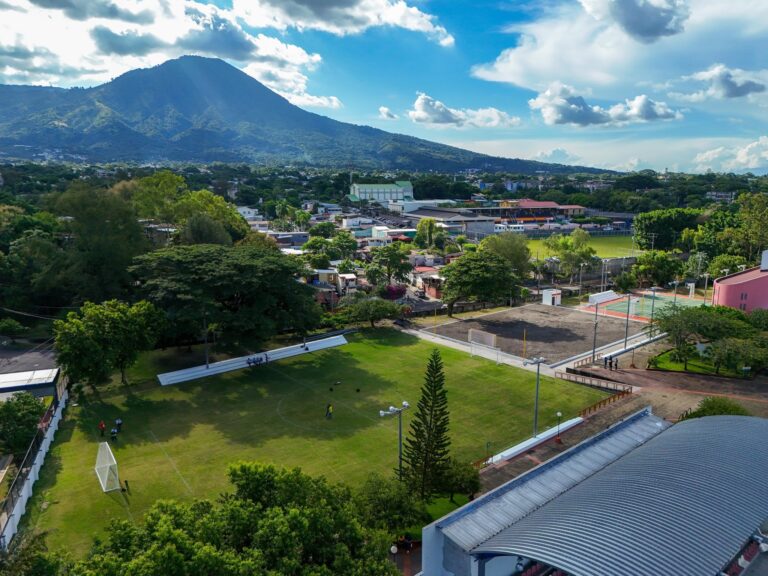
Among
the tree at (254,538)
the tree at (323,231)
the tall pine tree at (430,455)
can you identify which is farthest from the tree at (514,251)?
the tree at (254,538)

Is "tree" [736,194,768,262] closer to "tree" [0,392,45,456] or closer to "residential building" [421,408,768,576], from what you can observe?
"residential building" [421,408,768,576]

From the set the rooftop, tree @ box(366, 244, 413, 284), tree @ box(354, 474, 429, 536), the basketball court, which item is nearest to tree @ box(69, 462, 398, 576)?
tree @ box(354, 474, 429, 536)

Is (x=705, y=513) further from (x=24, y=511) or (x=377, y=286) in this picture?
(x=377, y=286)

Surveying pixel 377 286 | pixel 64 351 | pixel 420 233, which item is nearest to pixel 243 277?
pixel 64 351

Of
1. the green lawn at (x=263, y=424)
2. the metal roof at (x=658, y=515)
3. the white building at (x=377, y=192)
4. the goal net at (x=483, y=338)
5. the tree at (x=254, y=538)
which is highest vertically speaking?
the white building at (x=377, y=192)

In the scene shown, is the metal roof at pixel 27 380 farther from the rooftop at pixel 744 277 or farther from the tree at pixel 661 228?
the tree at pixel 661 228
